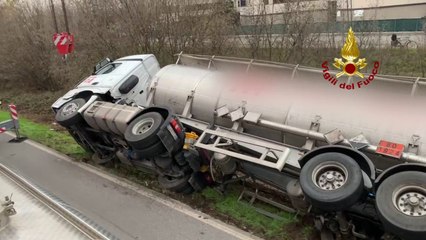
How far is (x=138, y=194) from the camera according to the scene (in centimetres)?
721

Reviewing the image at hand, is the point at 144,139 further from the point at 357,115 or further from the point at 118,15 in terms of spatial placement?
the point at 118,15

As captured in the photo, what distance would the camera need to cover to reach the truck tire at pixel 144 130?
646 cm

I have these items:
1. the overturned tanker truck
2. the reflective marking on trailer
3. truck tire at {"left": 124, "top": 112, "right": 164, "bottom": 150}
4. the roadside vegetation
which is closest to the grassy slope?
the roadside vegetation

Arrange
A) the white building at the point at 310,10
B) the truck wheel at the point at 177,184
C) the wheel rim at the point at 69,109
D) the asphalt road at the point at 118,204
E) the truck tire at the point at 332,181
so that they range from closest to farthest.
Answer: the truck tire at the point at 332,181 → the asphalt road at the point at 118,204 → the truck wheel at the point at 177,184 → the wheel rim at the point at 69,109 → the white building at the point at 310,10

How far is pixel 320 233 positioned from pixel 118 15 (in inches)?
466

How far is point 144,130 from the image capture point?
22.2 ft

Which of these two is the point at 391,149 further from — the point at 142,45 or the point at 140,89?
the point at 142,45

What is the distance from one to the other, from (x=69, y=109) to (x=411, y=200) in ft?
21.0

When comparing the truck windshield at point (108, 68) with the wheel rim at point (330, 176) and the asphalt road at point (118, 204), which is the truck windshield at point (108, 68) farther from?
the wheel rim at point (330, 176)

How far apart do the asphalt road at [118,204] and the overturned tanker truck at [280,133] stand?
475 mm

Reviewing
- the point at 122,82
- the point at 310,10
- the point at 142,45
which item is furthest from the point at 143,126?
the point at 142,45

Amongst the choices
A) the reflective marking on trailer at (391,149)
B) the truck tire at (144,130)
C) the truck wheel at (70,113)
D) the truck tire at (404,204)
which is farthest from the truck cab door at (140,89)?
the truck tire at (404,204)

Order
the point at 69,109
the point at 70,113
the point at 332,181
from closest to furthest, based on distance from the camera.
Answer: the point at 332,181 < the point at 70,113 < the point at 69,109

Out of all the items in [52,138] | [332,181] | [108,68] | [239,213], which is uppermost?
[108,68]
